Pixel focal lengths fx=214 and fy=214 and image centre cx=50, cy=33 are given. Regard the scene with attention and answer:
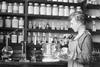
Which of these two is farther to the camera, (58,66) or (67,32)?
(67,32)

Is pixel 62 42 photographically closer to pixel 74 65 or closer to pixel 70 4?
pixel 70 4

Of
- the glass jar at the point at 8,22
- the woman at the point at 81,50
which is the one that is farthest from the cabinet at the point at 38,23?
the woman at the point at 81,50

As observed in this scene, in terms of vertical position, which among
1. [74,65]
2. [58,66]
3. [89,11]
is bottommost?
[58,66]

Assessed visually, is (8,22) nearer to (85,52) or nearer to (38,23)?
(38,23)

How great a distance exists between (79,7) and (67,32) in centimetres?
53

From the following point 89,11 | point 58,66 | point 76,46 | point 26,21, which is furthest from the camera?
point 89,11

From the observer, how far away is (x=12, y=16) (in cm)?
392

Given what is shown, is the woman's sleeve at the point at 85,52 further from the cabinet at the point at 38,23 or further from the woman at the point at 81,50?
the cabinet at the point at 38,23

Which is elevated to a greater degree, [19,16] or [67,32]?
[19,16]

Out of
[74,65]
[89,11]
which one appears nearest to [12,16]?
[89,11]

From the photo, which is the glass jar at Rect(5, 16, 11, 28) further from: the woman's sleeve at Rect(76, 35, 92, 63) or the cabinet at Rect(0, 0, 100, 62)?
the woman's sleeve at Rect(76, 35, 92, 63)

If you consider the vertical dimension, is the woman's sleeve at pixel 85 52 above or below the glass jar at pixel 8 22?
below

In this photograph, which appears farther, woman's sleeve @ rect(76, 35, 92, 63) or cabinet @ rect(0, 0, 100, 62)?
cabinet @ rect(0, 0, 100, 62)

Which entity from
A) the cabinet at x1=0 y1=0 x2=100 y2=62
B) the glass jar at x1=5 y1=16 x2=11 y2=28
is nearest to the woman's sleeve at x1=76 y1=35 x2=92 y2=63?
the cabinet at x1=0 y1=0 x2=100 y2=62
